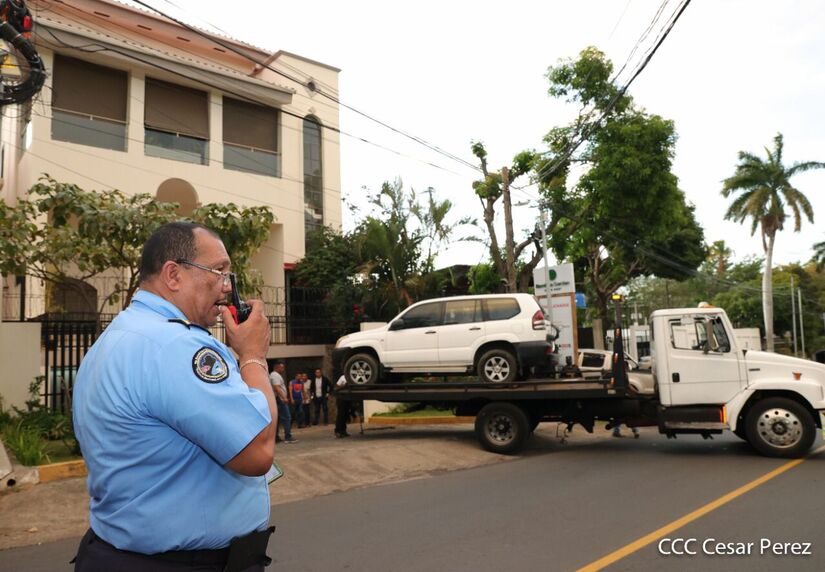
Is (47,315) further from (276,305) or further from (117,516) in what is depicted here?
(117,516)

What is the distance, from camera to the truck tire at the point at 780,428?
9.40m

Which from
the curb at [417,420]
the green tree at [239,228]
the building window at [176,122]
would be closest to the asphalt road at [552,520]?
the green tree at [239,228]

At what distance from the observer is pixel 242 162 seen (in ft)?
62.0

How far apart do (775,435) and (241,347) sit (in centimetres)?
981

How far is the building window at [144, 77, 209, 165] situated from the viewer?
680 inches

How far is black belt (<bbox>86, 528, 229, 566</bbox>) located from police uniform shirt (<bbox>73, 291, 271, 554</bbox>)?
0.03 m

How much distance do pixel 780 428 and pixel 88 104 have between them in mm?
16992

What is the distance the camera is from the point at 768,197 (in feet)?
113

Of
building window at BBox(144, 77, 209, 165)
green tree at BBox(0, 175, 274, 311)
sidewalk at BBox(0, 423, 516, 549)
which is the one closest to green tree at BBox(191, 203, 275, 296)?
green tree at BBox(0, 175, 274, 311)

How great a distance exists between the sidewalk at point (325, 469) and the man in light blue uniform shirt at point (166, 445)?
564cm

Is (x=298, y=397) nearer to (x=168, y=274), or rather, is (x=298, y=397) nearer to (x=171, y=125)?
(x=171, y=125)

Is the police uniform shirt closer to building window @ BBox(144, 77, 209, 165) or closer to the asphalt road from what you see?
the asphalt road

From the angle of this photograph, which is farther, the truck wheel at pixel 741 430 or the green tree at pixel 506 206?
the green tree at pixel 506 206

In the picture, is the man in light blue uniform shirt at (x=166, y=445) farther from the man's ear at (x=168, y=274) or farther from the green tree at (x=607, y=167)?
the green tree at (x=607, y=167)
